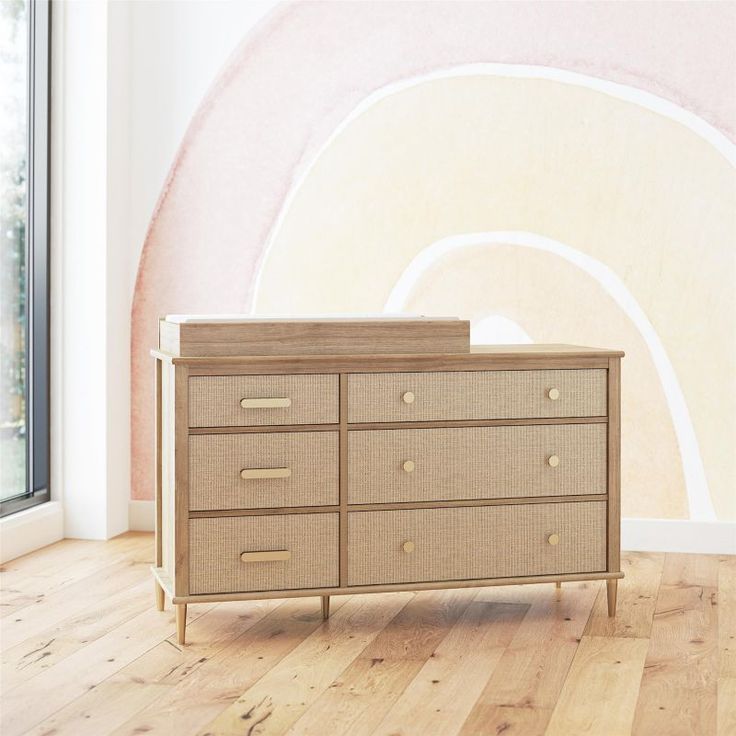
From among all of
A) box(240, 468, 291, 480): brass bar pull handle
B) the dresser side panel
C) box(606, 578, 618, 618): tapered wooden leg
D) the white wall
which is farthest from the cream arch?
box(240, 468, 291, 480): brass bar pull handle

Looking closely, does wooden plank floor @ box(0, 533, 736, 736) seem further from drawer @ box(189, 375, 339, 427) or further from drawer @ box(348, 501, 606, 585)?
drawer @ box(189, 375, 339, 427)

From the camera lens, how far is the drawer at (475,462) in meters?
2.51

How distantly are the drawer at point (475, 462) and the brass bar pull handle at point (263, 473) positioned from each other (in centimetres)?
15

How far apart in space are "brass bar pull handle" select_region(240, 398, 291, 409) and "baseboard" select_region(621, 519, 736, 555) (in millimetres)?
1395

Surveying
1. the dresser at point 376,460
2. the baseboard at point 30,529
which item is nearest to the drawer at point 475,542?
the dresser at point 376,460

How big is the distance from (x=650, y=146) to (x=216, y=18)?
4.75ft

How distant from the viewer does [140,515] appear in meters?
3.66

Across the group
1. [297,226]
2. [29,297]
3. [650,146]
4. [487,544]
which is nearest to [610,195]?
[650,146]

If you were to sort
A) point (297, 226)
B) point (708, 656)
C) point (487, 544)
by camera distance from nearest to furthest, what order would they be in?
1. point (708, 656)
2. point (487, 544)
3. point (297, 226)

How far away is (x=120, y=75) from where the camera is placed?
354 centimetres

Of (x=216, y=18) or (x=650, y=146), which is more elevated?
(x=216, y=18)

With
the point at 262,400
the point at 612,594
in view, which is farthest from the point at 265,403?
the point at 612,594

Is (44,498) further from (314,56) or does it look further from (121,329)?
(314,56)

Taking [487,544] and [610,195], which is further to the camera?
[610,195]
